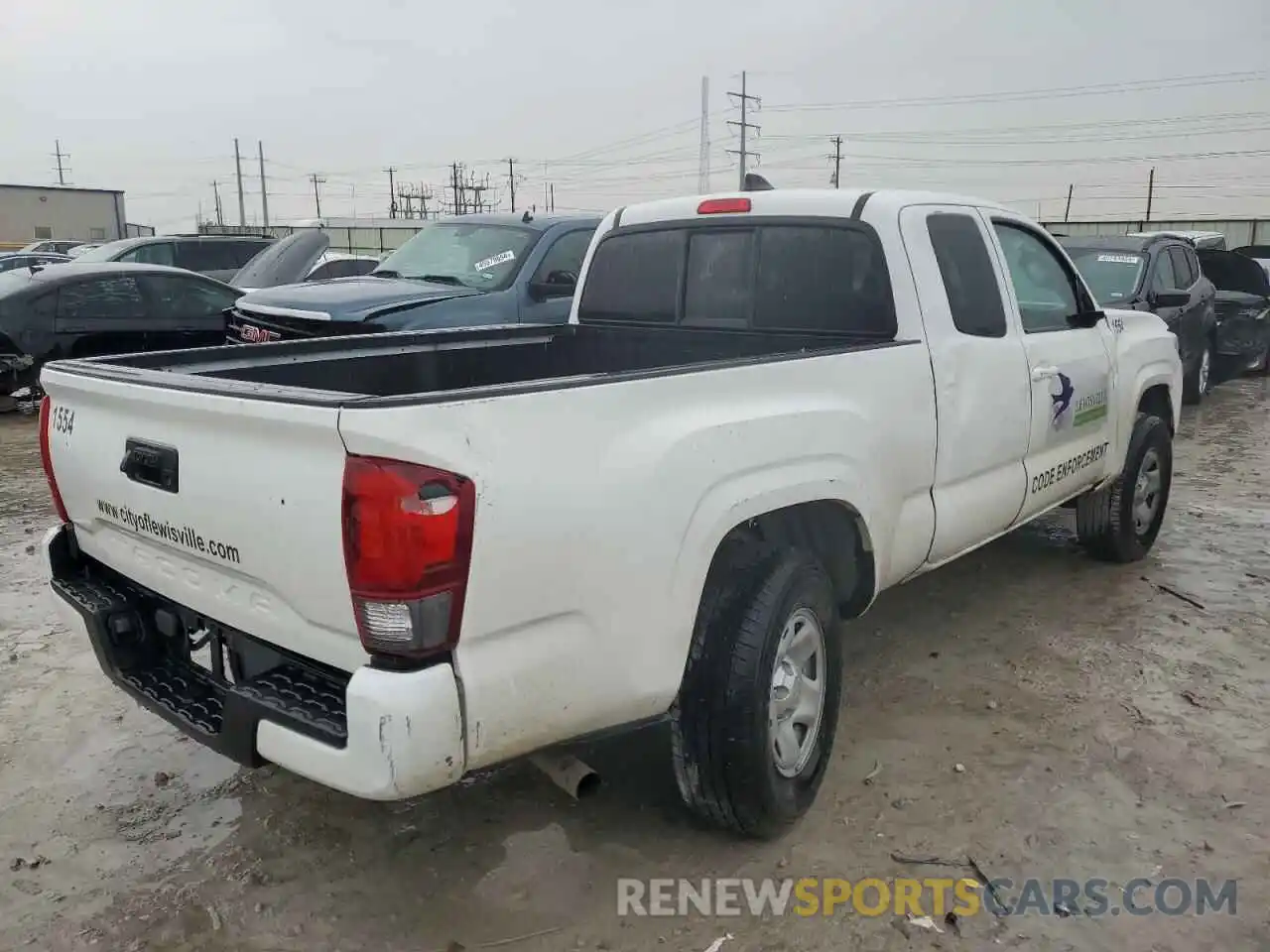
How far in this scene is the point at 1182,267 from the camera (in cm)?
A: 1028

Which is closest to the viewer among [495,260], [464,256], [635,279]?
[635,279]

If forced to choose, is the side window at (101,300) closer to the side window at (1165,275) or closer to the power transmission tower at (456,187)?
the side window at (1165,275)

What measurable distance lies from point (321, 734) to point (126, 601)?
1078 mm

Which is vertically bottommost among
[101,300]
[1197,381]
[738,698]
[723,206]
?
[1197,381]

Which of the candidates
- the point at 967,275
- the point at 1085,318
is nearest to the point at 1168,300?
the point at 1085,318

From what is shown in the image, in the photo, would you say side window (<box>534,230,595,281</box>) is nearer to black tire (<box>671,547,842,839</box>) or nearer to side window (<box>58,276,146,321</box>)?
side window (<box>58,276,146,321</box>)

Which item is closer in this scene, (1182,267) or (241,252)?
(1182,267)

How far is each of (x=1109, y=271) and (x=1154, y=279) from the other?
1.32 feet

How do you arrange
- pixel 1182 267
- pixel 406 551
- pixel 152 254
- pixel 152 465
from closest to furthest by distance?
1. pixel 406 551
2. pixel 152 465
3. pixel 1182 267
4. pixel 152 254

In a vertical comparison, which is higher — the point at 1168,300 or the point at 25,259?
the point at 1168,300

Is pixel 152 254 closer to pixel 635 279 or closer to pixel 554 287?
pixel 554 287

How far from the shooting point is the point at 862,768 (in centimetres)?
354

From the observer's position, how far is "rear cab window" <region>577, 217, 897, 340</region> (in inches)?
152

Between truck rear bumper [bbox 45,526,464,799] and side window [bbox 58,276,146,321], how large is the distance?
8.01 meters
